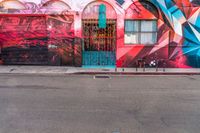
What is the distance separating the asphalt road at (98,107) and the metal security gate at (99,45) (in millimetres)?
5762

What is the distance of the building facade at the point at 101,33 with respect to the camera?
19047mm

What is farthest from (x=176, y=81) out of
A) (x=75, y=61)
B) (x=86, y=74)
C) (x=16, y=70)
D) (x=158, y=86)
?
(x=16, y=70)

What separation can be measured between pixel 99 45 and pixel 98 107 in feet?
35.8

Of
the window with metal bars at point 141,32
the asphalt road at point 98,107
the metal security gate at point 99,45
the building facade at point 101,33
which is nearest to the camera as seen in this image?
the asphalt road at point 98,107

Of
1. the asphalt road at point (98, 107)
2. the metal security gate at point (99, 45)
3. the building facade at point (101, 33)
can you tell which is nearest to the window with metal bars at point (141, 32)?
the building facade at point (101, 33)

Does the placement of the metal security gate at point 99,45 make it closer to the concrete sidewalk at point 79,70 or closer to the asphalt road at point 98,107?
the concrete sidewalk at point 79,70

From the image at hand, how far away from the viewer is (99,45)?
1945 cm

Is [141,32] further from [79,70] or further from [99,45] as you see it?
[79,70]

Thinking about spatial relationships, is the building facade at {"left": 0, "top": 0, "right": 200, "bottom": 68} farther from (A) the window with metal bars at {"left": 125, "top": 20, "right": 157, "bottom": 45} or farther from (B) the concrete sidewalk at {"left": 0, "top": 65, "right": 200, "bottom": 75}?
(B) the concrete sidewalk at {"left": 0, "top": 65, "right": 200, "bottom": 75}

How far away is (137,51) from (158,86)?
6614mm

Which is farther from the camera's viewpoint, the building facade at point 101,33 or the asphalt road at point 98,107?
the building facade at point 101,33

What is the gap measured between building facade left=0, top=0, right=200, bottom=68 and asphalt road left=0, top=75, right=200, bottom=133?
227 inches

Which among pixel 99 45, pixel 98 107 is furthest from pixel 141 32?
pixel 98 107

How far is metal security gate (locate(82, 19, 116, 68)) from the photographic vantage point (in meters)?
19.3
